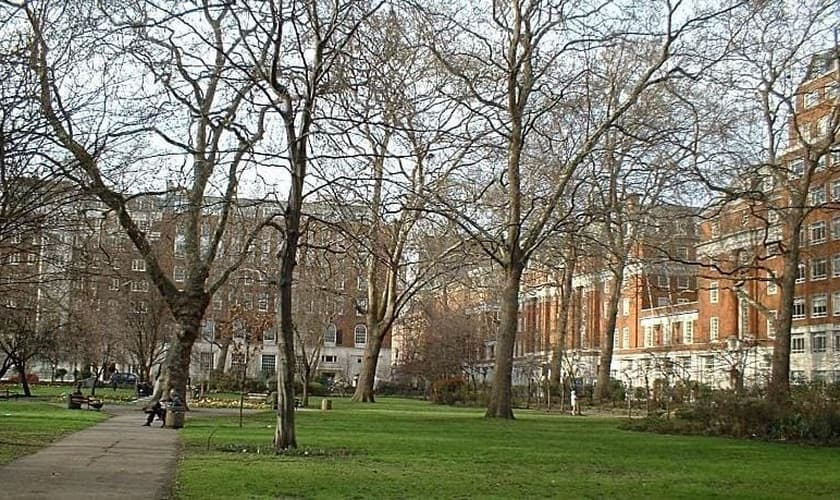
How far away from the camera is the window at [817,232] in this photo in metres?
65.6

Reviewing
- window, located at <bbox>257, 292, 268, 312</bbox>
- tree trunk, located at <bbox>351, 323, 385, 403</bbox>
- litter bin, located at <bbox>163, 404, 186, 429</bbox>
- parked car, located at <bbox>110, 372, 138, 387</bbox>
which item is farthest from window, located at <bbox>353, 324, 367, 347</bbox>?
litter bin, located at <bbox>163, 404, 186, 429</bbox>

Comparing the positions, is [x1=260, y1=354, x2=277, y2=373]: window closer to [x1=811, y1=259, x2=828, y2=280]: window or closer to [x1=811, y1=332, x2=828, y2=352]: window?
[x1=811, y1=332, x2=828, y2=352]: window

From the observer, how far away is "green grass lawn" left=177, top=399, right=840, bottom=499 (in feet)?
46.4

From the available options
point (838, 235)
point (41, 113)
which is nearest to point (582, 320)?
point (838, 235)

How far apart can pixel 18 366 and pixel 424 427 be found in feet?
95.6

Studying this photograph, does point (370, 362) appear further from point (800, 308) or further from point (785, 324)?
point (800, 308)

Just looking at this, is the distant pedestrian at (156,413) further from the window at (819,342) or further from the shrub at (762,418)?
the window at (819,342)

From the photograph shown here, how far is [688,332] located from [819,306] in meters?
15.8

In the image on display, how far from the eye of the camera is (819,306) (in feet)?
228

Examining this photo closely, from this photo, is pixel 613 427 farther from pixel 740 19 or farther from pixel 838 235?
pixel 838 235

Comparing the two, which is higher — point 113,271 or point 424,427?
point 113,271

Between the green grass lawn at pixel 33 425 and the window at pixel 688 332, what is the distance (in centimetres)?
5696

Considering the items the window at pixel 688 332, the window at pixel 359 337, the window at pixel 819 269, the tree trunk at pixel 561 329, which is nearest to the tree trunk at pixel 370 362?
the tree trunk at pixel 561 329

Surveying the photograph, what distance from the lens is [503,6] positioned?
112ft
